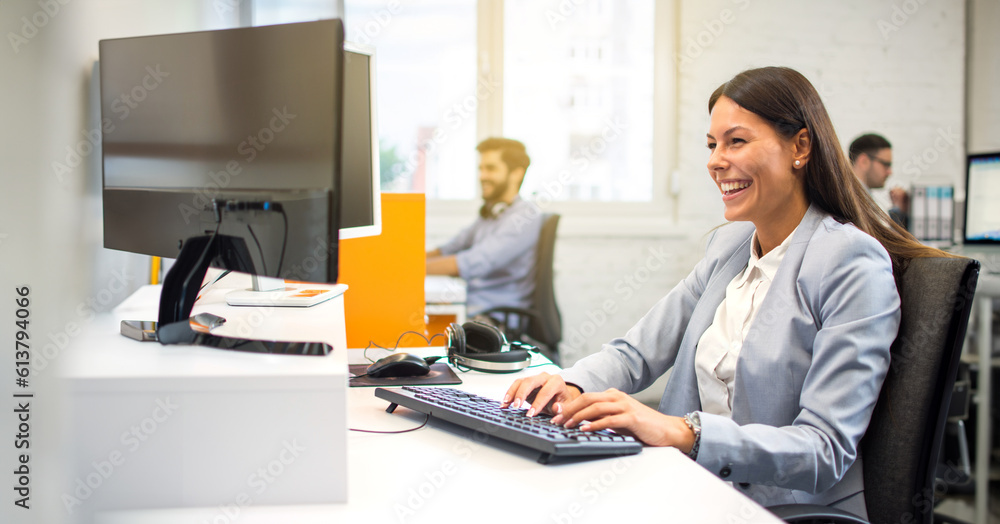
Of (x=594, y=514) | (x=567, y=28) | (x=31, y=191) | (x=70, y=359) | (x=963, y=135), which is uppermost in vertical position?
(x=567, y=28)

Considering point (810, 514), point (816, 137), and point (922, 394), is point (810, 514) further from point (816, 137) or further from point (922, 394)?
point (816, 137)

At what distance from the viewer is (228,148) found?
842mm

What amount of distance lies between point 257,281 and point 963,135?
176 inches

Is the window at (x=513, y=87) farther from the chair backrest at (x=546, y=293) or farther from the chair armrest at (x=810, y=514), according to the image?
the chair armrest at (x=810, y=514)

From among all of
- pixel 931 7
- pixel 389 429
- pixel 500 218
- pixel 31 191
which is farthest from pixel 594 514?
pixel 931 7

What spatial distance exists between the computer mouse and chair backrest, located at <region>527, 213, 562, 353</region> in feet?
5.63

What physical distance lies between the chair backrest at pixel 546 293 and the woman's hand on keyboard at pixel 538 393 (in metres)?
1.82

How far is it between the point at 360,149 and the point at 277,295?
355 millimetres

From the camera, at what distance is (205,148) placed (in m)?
0.87

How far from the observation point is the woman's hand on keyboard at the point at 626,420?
2.90ft

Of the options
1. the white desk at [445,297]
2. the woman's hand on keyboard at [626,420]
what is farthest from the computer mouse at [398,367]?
the white desk at [445,297]

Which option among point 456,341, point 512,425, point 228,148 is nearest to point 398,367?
point 456,341

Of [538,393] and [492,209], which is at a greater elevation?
[492,209]

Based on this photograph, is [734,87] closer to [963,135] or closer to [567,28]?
[567,28]
